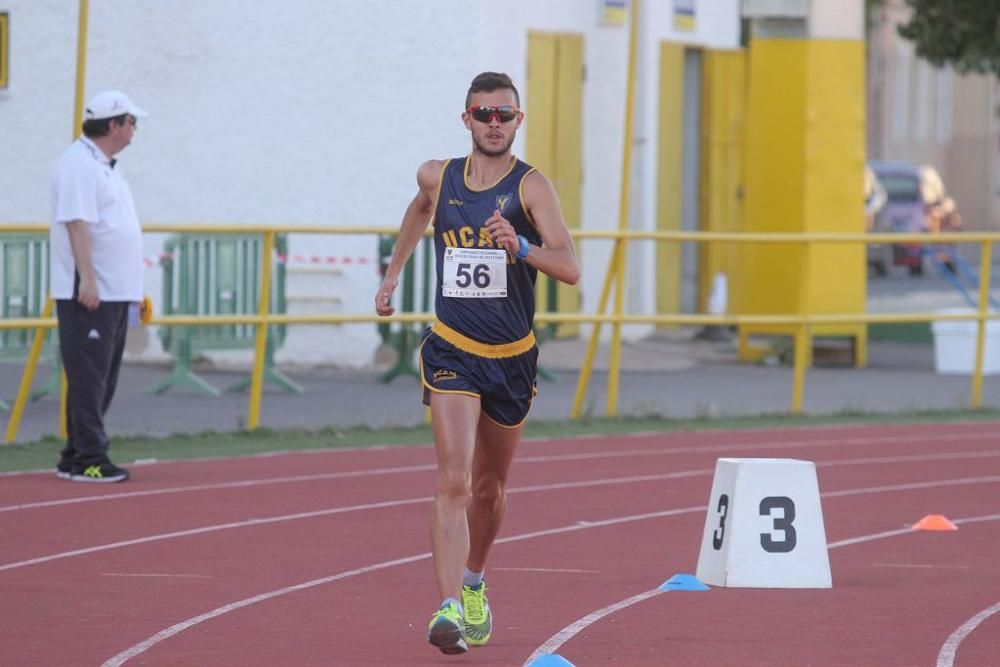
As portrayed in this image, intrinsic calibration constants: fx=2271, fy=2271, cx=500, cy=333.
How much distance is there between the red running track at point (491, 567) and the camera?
7.82 meters

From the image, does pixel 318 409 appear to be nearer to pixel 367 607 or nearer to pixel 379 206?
pixel 379 206

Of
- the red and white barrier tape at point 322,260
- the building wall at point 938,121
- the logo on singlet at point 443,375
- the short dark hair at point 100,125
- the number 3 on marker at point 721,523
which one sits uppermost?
the building wall at point 938,121

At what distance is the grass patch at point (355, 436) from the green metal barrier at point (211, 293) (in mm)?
1457

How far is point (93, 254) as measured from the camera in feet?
39.1

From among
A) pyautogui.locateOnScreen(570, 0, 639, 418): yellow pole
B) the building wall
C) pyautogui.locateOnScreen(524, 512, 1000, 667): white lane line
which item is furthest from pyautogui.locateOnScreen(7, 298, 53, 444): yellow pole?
the building wall

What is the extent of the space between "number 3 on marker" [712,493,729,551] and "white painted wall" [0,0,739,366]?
422 inches

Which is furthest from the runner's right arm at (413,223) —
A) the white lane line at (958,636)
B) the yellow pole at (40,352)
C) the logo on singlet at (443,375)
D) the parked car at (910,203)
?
the parked car at (910,203)

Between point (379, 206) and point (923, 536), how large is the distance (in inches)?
415

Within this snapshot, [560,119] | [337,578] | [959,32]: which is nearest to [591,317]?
[337,578]

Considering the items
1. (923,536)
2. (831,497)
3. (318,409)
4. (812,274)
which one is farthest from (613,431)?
(812,274)

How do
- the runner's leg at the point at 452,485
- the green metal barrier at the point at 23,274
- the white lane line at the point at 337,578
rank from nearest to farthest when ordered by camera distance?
1. the runner's leg at the point at 452,485
2. the white lane line at the point at 337,578
3. the green metal barrier at the point at 23,274

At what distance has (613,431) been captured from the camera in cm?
1612

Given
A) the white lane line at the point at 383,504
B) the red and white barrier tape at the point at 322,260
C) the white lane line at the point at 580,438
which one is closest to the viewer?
the white lane line at the point at 383,504

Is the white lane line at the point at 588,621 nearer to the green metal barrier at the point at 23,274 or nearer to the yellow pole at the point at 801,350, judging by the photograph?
the green metal barrier at the point at 23,274
